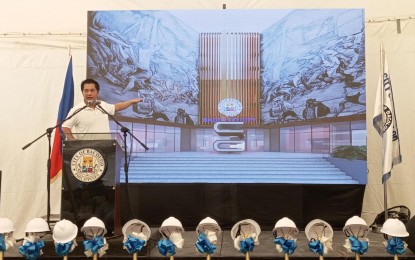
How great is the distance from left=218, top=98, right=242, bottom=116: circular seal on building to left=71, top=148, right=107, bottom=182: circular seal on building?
1932mm

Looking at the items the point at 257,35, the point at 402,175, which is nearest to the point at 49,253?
the point at 257,35

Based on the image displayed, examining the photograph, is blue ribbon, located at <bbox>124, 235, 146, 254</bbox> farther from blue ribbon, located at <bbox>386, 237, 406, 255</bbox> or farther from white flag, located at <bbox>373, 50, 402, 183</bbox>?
white flag, located at <bbox>373, 50, 402, 183</bbox>

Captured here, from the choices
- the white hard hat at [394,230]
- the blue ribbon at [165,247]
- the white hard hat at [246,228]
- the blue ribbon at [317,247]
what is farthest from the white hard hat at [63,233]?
the white hard hat at [394,230]

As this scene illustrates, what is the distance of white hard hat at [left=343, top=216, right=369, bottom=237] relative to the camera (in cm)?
248

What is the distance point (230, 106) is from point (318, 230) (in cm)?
244

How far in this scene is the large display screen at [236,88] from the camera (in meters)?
4.67

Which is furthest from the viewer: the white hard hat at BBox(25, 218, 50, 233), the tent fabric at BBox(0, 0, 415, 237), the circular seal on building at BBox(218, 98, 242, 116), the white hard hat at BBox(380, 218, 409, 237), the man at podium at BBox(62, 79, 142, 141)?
the tent fabric at BBox(0, 0, 415, 237)

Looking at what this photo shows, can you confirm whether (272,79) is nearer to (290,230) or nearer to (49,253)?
(290,230)

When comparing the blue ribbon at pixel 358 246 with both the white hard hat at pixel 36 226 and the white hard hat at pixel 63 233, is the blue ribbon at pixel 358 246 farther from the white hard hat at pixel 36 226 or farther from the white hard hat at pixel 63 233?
the white hard hat at pixel 36 226

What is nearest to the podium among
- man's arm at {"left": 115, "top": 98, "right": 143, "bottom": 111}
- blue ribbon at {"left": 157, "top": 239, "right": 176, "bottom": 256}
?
blue ribbon at {"left": 157, "top": 239, "right": 176, "bottom": 256}

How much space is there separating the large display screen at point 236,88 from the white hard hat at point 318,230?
6.83ft

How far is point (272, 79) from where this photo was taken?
4.81 m

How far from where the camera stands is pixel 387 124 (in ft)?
14.3

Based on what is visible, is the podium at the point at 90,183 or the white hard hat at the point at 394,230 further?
the podium at the point at 90,183
